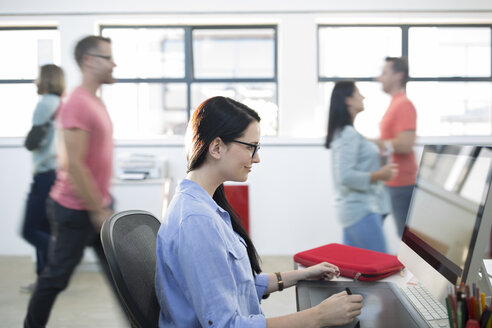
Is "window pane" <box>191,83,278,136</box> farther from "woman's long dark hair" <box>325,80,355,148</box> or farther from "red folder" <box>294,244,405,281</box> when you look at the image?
"red folder" <box>294,244,405,281</box>

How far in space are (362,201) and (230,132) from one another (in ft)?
3.96

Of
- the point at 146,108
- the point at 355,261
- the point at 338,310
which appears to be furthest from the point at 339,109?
the point at 146,108

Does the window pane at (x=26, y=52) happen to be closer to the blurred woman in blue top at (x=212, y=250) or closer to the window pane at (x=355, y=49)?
the window pane at (x=355, y=49)

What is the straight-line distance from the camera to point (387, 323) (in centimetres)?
97

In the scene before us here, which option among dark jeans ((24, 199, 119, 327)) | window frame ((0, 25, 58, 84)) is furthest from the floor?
window frame ((0, 25, 58, 84))

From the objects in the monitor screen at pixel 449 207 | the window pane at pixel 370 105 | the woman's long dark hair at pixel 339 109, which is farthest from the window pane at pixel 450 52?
the monitor screen at pixel 449 207

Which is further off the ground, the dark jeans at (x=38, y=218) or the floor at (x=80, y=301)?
the dark jeans at (x=38, y=218)

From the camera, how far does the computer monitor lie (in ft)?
2.85

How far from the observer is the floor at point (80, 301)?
102 inches

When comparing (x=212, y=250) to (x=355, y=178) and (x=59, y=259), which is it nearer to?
(x=59, y=259)

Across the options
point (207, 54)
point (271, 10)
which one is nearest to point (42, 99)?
point (207, 54)

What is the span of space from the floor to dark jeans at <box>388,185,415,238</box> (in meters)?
0.77

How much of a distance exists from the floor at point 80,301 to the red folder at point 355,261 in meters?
1.13

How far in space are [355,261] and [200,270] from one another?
0.67m
